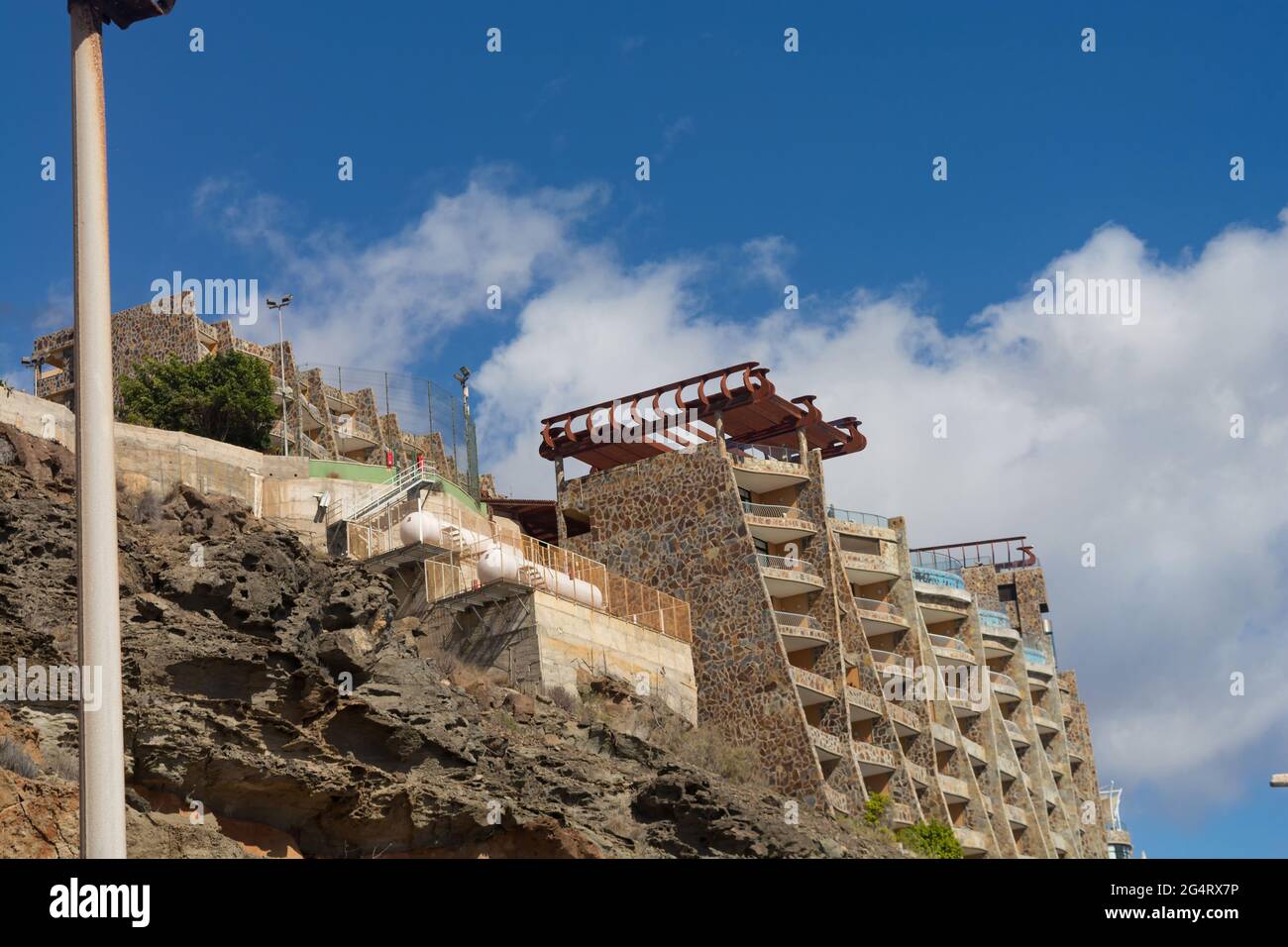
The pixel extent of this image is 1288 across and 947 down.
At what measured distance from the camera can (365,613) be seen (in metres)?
31.6

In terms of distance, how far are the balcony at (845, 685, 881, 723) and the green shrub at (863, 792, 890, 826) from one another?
348cm

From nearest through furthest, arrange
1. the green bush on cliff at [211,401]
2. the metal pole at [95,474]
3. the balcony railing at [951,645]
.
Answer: the metal pole at [95,474] < the green bush on cliff at [211,401] < the balcony railing at [951,645]

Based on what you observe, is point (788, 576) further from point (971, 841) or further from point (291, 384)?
point (291, 384)

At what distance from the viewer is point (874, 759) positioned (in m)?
59.2

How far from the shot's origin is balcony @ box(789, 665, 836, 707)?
2263 inches

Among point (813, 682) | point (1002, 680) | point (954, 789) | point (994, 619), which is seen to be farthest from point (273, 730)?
point (994, 619)

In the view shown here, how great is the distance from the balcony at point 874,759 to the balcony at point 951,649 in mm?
12604

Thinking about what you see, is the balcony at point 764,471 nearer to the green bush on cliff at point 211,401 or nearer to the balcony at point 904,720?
the balcony at point 904,720

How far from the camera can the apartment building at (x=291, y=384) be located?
74.4 m

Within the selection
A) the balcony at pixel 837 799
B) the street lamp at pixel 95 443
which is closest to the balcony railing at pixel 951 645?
the balcony at pixel 837 799

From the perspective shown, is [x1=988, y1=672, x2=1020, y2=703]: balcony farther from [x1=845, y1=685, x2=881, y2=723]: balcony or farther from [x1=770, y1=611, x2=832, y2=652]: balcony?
[x1=770, y1=611, x2=832, y2=652]: balcony
